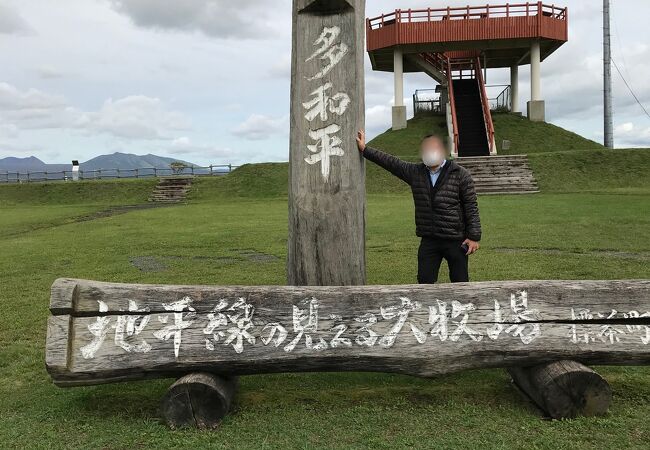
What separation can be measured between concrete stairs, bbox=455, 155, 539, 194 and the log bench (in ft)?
64.3

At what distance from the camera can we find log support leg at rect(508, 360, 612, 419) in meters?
3.88

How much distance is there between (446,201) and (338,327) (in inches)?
61.7

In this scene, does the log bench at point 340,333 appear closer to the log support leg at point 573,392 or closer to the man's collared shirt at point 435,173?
the log support leg at point 573,392

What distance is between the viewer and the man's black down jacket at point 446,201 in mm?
4828

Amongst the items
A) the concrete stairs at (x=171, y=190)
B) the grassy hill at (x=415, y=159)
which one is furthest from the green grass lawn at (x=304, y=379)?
the concrete stairs at (x=171, y=190)

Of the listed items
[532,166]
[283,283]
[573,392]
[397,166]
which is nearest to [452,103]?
[532,166]

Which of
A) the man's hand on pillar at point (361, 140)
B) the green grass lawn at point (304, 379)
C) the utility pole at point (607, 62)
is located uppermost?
the utility pole at point (607, 62)

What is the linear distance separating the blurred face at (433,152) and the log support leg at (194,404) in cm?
252

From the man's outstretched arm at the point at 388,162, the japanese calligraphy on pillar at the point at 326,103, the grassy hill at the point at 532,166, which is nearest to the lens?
the japanese calligraphy on pillar at the point at 326,103

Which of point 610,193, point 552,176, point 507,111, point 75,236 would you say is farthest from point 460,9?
point 75,236

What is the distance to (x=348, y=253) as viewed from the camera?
463 centimetres

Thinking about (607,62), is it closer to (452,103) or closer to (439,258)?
(452,103)

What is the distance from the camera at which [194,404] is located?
151 inches

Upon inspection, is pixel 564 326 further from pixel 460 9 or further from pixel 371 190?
pixel 460 9
